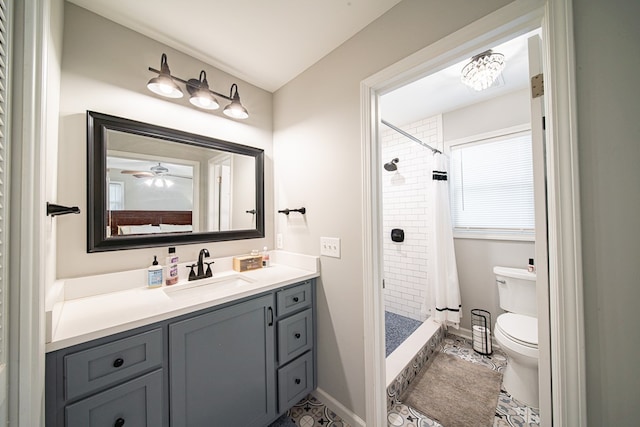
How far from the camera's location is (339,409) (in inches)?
57.5

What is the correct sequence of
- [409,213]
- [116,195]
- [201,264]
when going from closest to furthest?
[116,195]
[201,264]
[409,213]

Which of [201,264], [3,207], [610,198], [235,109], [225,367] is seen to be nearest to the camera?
[3,207]

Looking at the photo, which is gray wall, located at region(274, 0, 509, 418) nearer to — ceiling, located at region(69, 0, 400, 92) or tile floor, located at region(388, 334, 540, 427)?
ceiling, located at region(69, 0, 400, 92)

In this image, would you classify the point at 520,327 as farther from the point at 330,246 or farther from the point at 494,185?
the point at 330,246

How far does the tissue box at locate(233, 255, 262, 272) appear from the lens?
5.57ft

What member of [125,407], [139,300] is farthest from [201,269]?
[125,407]

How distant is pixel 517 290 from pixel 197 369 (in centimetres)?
248

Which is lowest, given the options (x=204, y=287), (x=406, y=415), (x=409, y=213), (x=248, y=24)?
(x=406, y=415)

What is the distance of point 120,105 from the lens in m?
1.31

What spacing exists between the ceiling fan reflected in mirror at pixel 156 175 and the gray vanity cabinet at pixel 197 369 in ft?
2.87

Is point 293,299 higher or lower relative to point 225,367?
higher

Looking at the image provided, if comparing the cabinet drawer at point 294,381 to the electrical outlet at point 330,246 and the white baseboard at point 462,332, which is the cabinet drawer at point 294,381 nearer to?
the electrical outlet at point 330,246

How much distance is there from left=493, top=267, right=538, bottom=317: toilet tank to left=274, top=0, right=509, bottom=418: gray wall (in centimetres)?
154

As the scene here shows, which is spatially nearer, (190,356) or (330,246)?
(190,356)
